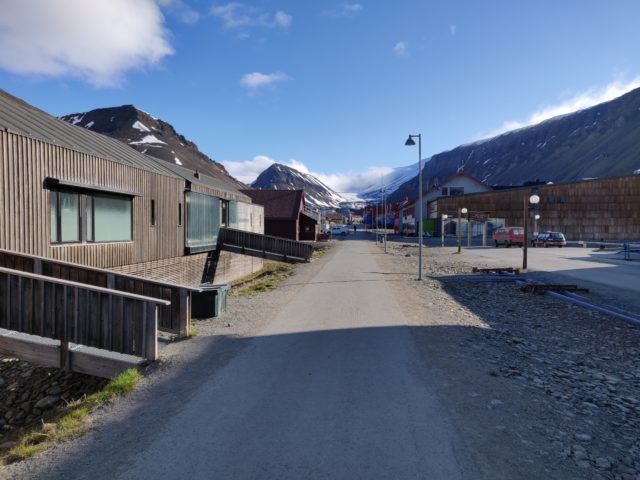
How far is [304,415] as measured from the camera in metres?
4.68

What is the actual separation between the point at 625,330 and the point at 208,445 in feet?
31.1

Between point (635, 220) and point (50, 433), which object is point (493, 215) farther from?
point (50, 433)

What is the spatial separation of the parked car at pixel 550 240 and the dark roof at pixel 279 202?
2619 centimetres

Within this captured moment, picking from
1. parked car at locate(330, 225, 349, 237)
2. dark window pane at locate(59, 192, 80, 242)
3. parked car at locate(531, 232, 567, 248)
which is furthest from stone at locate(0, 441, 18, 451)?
parked car at locate(330, 225, 349, 237)

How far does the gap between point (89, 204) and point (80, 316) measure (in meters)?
6.09

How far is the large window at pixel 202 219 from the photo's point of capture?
61.4 feet

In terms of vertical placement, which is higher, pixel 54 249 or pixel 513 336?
pixel 54 249

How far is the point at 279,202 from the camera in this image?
5306 centimetres

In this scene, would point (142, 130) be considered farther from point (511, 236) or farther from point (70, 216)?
point (70, 216)

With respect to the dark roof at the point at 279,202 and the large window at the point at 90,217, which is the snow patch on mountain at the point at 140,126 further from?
the large window at the point at 90,217

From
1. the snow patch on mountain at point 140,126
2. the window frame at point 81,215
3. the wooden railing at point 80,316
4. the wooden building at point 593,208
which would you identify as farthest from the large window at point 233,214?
the snow patch on mountain at point 140,126

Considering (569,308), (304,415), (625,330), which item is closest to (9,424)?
(304,415)

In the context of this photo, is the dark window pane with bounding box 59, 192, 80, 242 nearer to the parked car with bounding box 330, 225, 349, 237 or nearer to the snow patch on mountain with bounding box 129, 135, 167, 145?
the parked car with bounding box 330, 225, 349, 237

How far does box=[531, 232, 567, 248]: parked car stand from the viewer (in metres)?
42.8
